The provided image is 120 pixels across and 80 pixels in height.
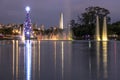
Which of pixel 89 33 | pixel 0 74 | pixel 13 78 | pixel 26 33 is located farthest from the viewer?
pixel 26 33

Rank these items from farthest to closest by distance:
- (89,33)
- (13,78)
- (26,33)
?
(26,33) → (89,33) → (13,78)

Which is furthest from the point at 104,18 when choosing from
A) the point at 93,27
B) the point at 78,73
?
the point at 78,73

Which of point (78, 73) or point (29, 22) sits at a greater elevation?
point (29, 22)

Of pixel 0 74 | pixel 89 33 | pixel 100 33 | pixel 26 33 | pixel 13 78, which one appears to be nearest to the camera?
pixel 13 78

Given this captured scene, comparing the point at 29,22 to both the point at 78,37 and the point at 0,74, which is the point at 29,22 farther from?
the point at 0,74

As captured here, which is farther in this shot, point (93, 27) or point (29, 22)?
point (29, 22)

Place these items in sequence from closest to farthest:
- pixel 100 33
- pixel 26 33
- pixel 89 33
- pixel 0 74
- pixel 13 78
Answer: pixel 13 78 → pixel 0 74 → pixel 100 33 → pixel 89 33 → pixel 26 33

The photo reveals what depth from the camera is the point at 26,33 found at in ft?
494

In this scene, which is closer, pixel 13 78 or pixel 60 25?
pixel 13 78

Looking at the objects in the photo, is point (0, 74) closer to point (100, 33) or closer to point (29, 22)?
point (100, 33)

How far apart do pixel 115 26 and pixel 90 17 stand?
9.14 metres

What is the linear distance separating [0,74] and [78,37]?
358 feet

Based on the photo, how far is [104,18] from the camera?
11969 cm

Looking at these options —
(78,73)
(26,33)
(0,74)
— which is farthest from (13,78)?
(26,33)
